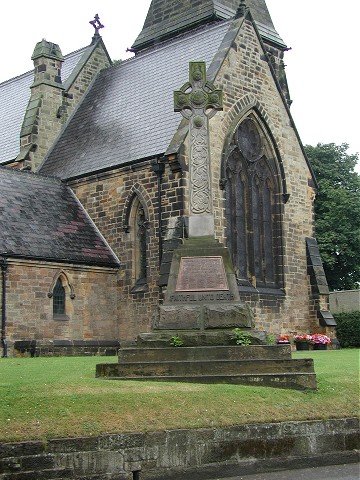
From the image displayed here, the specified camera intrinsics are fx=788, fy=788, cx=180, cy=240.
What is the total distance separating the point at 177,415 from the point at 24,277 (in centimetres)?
1514

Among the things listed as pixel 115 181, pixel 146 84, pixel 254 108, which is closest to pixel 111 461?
pixel 115 181

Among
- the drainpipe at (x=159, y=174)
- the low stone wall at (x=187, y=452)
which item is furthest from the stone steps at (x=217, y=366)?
the drainpipe at (x=159, y=174)

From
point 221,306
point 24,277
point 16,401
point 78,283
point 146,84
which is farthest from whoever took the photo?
point 146,84

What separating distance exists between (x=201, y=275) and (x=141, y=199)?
1218 centimetres

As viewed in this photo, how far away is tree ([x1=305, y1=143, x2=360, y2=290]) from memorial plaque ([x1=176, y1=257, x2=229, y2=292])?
29.3 meters

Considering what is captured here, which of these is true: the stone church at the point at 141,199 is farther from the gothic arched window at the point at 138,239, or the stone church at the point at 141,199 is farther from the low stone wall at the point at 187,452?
the low stone wall at the point at 187,452

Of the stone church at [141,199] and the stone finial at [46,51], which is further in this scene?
the stone finial at [46,51]

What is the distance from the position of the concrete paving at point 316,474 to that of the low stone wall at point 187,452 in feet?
0.51

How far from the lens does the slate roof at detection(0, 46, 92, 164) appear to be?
34375 mm

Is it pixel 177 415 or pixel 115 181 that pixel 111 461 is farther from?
pixel 115 181

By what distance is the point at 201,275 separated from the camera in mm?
16391

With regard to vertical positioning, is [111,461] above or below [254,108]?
below

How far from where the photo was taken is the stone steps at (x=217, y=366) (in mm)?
13836

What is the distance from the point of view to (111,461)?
1066 cm
